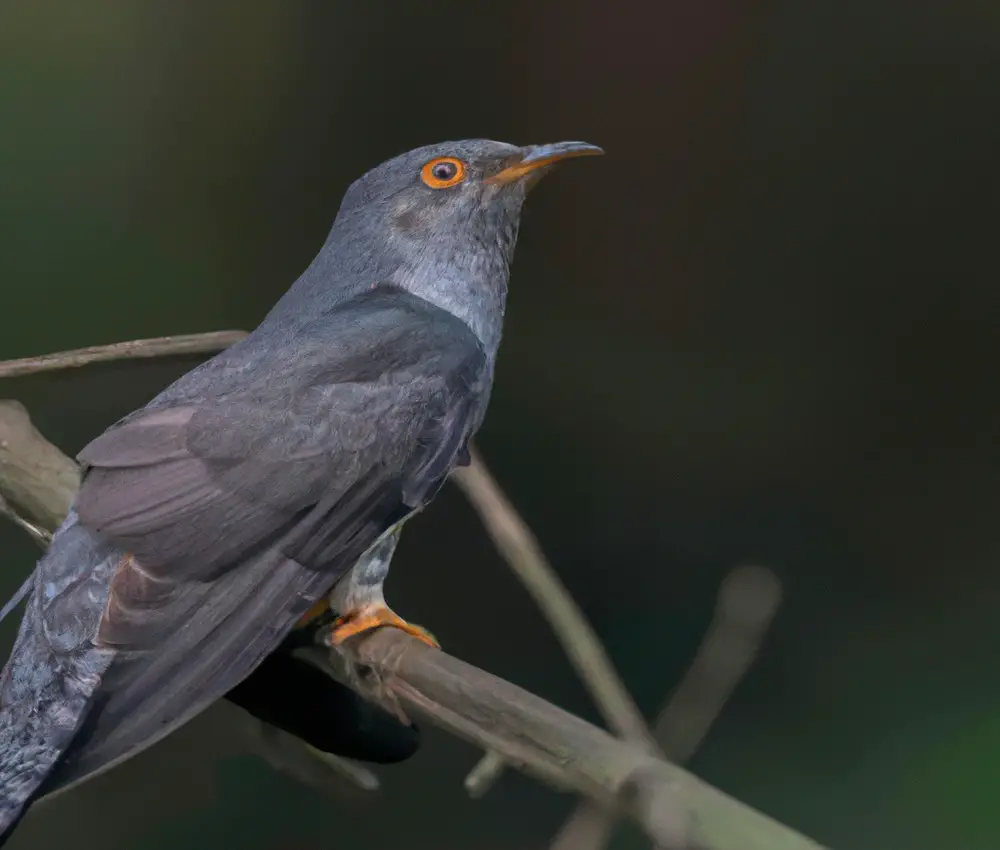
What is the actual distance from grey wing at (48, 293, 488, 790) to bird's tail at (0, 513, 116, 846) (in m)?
0.02

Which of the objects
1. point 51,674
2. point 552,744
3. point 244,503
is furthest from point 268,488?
point 552,744

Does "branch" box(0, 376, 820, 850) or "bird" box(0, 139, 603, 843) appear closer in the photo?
"branch" box(0, 376, 820, 850)

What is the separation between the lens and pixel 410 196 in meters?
1.20

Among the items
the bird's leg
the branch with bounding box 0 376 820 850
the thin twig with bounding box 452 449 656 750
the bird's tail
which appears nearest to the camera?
the branch with bounding box 0 376 820 850

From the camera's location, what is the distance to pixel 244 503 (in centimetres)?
94

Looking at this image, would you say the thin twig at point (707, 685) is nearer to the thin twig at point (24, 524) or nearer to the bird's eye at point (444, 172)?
the bird's eye at point (444, 172)

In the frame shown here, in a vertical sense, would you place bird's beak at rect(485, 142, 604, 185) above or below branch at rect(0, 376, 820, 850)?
above

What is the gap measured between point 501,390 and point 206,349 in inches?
13.1

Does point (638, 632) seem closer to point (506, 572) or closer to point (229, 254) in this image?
point (506, 572)

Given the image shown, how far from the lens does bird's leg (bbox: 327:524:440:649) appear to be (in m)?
1.09

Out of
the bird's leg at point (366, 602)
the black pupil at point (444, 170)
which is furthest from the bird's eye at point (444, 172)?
the bird's leg at point (366, 602)

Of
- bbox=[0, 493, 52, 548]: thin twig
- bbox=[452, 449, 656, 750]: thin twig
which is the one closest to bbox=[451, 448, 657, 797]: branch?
bbox=[452, 449, 656, 750]: thin twig

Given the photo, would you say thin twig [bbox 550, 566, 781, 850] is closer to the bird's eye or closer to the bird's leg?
the bird's leg

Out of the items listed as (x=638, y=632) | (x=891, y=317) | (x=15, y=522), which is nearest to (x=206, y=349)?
(x=15, y=522)
